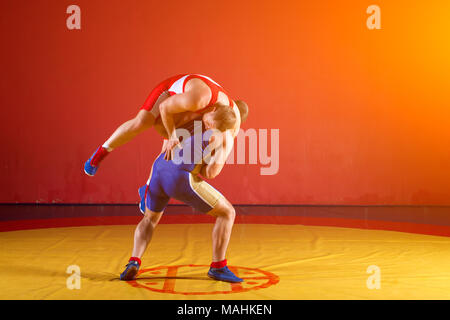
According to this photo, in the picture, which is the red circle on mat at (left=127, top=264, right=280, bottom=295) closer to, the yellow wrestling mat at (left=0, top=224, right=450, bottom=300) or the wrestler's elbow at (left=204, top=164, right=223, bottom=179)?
the yellow wrestling mat at (left=0, top=224, right=450, bottom=300)

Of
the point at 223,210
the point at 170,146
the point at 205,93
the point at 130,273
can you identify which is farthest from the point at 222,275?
the point at 205,93

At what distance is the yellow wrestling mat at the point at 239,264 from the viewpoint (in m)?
2.23

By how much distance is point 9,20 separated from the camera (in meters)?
6.58

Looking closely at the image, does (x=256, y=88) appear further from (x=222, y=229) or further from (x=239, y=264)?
(x=222, y=229)

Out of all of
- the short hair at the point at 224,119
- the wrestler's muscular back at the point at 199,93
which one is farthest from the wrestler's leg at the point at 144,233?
the short hair at the point at 224,119

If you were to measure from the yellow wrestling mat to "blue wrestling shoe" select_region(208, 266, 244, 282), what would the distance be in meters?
0.04

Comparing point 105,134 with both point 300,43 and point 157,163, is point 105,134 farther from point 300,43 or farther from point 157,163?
point 157,163

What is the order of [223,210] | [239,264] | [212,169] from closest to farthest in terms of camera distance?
[212,169] < [223,210] < [239,264]

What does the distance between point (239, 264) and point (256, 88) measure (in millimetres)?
4061

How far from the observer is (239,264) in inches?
115

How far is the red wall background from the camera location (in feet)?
21.6

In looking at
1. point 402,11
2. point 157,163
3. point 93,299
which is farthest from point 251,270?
point 402,11

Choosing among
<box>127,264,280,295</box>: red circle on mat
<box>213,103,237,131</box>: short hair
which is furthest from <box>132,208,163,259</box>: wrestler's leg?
<box>213,103,237,131</box>: short hair

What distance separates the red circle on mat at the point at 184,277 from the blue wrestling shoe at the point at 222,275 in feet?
0.14
